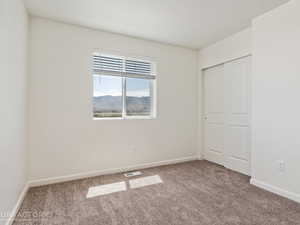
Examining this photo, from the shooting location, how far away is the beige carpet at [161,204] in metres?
1.79

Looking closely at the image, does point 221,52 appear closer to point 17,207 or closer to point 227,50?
point 227,50

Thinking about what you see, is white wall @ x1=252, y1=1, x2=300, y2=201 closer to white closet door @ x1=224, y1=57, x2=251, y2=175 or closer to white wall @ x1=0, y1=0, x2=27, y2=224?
white closet door @ x1=224, y1=57, x2=251, y2=175

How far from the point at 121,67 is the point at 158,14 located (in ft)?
3.73

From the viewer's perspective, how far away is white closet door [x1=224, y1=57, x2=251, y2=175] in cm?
307

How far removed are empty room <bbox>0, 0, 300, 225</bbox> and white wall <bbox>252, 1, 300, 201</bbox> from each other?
0.01 m

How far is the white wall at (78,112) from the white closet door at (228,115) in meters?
0.87

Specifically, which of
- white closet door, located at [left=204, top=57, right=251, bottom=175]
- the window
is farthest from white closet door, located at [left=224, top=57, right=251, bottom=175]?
the window

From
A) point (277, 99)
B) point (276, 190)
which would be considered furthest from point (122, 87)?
point (276, 190)

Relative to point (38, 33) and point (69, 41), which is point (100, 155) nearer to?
point (69, 41)

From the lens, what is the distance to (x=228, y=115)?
3406mm

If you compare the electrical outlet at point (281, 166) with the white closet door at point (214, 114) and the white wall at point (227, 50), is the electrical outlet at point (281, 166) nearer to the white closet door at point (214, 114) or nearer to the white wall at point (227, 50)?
the white closet door at point (214, 114)

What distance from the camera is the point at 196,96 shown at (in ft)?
13.4

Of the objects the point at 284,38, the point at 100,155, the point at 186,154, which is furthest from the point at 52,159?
the point at 284,38

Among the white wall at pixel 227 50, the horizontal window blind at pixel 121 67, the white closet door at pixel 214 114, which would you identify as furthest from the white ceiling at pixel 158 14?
the white closet door at pixel 214 114
